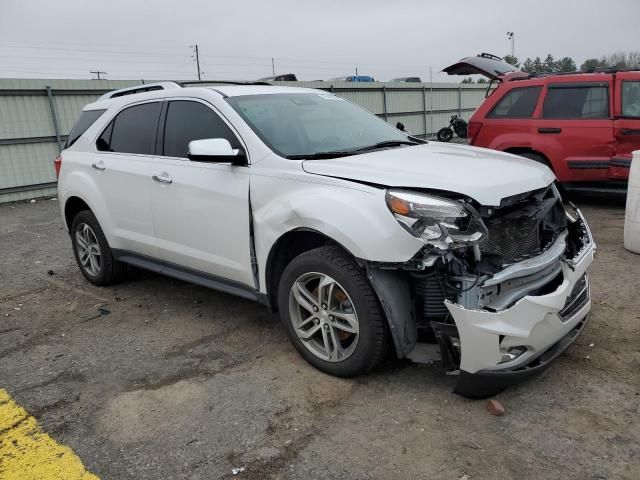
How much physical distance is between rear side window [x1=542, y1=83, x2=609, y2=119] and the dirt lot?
11.2 feet

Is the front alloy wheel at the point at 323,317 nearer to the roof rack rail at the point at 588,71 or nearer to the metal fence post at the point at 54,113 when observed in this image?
the roof rack rail at the point at 588,71

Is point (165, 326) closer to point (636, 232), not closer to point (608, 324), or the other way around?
point (608, 324)

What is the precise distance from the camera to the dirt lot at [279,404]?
263 centimetres

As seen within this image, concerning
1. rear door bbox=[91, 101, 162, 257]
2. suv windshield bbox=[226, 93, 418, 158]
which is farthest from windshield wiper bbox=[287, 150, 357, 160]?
rear door bbox=[91, 101, 162, 257]

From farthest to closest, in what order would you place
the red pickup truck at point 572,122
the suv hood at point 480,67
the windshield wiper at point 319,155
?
1. the suv hood at point 480,67
2. the red pickup truck at point 572,122
3. the windshield wiper at point 319,155

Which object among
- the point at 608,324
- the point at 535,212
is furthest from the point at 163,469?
the point at 608,324

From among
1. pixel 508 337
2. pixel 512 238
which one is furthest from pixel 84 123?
pixel 508 337

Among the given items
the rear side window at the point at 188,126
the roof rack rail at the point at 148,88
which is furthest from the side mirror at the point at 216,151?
the roof rack rail at the point at 148,88

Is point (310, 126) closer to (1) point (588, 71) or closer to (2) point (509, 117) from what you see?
(2) point (509, 117)

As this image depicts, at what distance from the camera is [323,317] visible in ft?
11.0

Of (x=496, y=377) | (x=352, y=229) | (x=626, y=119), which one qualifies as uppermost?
(x=626, y=119)

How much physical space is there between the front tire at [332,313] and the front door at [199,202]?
46 cm

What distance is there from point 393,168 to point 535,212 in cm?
90

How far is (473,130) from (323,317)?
595 centimetres
